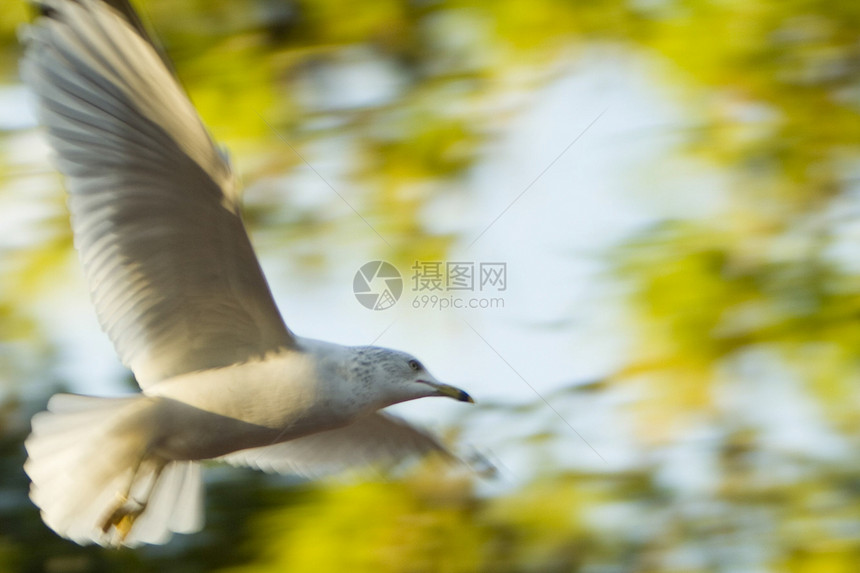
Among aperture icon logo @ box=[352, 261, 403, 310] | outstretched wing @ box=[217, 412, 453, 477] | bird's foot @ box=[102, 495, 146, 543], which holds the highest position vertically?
aperture icon logo @ box=[352, 261, 403, 310]

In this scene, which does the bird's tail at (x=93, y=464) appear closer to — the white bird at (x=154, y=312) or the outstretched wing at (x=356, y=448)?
the white bird at (x=154, y=312)

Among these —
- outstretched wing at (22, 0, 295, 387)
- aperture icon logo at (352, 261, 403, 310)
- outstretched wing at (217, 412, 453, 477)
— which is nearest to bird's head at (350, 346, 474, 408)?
outstretched wing at (22, 0, 295, 387)

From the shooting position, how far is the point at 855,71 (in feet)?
9.77

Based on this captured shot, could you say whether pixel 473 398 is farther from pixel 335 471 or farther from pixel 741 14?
pixel 741 14

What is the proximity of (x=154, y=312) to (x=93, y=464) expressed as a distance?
331 millimetres

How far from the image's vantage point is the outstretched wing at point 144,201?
6.18 ft

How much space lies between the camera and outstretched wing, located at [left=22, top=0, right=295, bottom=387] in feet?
6.18

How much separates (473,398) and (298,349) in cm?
37

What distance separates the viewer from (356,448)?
2.66 meters

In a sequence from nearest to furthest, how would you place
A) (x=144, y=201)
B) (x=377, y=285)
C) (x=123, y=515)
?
(x=144, y=201)
(x=123, y=515)
(x=377, y=285)

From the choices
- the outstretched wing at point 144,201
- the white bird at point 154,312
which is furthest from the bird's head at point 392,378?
the outstretched wing at point 144,201

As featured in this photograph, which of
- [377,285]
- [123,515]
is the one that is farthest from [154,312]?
[377,285]

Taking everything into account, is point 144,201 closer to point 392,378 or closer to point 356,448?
point 392,378

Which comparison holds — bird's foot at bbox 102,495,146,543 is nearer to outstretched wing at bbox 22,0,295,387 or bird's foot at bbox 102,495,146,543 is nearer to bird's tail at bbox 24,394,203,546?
bird's tail at bbox 24,394,203,546
